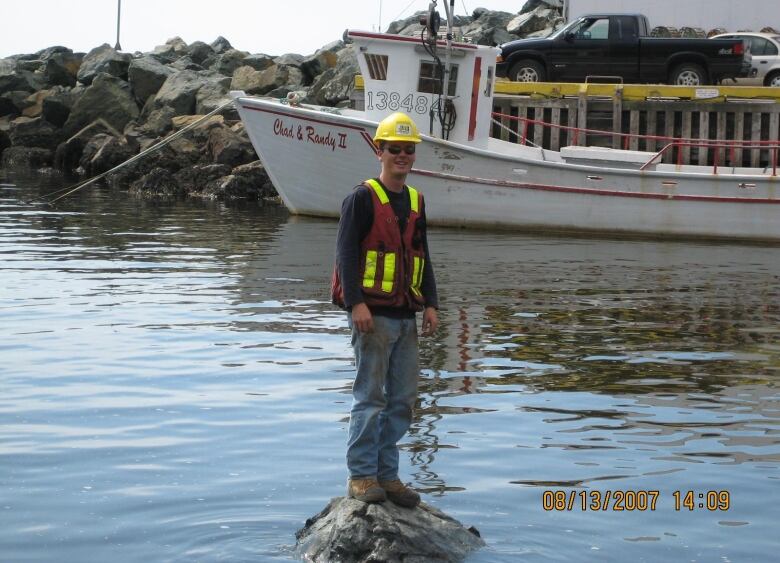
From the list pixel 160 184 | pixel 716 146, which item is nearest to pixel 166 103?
pixel 160 184

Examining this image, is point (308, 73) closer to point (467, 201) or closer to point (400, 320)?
point (467, 201)

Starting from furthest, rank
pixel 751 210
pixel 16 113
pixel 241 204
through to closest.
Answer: pixel 16 113
pixel 241 204
pixel 751 210

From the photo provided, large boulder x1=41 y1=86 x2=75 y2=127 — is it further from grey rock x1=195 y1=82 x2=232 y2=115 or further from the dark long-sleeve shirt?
the dark long-sleeve shirt

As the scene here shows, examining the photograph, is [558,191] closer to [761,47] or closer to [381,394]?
[761,47]

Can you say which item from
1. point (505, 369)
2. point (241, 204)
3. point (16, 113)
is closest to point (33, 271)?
point (505, 369)

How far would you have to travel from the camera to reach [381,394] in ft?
20.7

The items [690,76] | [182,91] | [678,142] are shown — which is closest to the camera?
[678,142]

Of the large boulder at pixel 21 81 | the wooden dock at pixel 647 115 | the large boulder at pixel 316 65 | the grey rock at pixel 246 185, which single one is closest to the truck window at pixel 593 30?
the wooden dock at pixel 647 115

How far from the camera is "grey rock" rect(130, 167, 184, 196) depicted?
30.9 m

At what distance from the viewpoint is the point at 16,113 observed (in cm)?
4512

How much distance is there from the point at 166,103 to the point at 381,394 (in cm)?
3246

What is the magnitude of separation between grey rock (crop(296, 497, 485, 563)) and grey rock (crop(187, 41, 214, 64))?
4529 cm

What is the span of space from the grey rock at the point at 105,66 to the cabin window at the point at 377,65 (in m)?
23.4

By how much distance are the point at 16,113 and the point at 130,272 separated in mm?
30785
